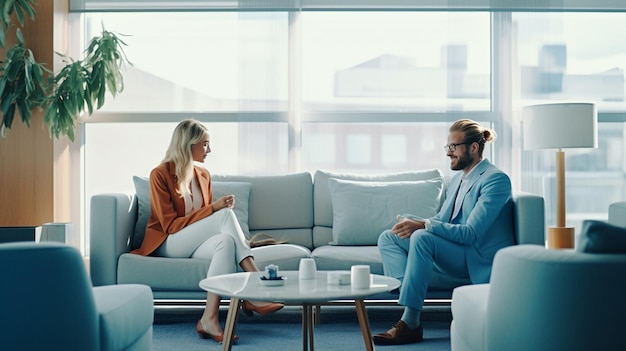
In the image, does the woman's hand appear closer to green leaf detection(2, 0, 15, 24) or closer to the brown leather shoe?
the brown leather shoe

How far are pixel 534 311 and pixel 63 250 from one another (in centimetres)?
134

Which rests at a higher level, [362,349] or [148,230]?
[148,230]

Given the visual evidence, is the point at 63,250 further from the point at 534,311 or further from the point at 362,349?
the point at 362,349

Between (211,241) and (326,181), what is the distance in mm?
1087

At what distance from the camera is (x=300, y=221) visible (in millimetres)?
4746

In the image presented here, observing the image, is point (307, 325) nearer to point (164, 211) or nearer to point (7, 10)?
point (164, 211)

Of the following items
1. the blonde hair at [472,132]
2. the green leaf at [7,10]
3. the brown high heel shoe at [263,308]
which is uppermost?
the green leaf at [7,10]

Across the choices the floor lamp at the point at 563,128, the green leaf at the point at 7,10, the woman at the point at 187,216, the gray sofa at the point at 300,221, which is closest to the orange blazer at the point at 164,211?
the woman at the point at 187,216

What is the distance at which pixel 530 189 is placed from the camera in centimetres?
553

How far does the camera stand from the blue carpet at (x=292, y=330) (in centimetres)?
363

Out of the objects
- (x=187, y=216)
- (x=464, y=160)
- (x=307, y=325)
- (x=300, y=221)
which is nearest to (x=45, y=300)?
(x=307, y=325)

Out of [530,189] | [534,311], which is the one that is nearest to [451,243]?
[534,311]

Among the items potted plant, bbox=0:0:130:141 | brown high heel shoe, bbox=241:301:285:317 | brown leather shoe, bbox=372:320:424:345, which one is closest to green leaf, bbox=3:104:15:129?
potted plant, bbox=0:0:130:141

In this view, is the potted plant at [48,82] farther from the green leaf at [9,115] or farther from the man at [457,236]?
the man at [457,236]
